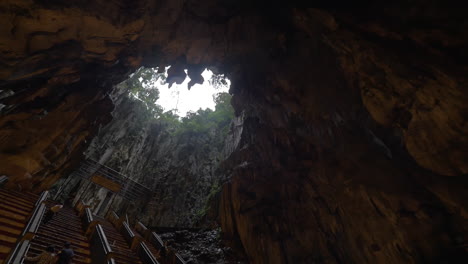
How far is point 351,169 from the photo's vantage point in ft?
26.9

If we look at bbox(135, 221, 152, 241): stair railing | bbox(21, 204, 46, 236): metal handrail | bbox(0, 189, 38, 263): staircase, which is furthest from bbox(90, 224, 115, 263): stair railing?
bbox(135, 221, 152, 241): stair railing

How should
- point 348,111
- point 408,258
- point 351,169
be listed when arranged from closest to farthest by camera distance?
point 408,258 < point 348,111 < point 351,169

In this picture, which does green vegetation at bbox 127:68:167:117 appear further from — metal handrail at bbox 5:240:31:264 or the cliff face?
metal handrail at bbox 5:240:31:264

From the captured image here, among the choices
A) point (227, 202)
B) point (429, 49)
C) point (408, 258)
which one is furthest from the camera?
point (227, 202)

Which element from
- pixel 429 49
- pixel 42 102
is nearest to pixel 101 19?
pixel 42 102

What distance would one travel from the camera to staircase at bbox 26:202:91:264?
205 inches

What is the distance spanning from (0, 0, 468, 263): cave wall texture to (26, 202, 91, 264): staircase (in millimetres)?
5318

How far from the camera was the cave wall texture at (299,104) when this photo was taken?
205 inches

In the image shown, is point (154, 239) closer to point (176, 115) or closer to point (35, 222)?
point (35, 222)

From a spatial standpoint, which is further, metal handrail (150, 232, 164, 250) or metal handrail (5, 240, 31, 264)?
metal handrail (150, 232, 164, 250)

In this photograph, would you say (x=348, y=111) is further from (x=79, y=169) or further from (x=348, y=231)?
(x=79, y=169)

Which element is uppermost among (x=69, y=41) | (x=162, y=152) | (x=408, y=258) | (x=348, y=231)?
(x=162, y=152)

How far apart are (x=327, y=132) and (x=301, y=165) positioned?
231 cm

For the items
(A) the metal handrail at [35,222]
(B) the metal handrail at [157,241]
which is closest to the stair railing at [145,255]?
(B) the metal handrail at [157,241]
